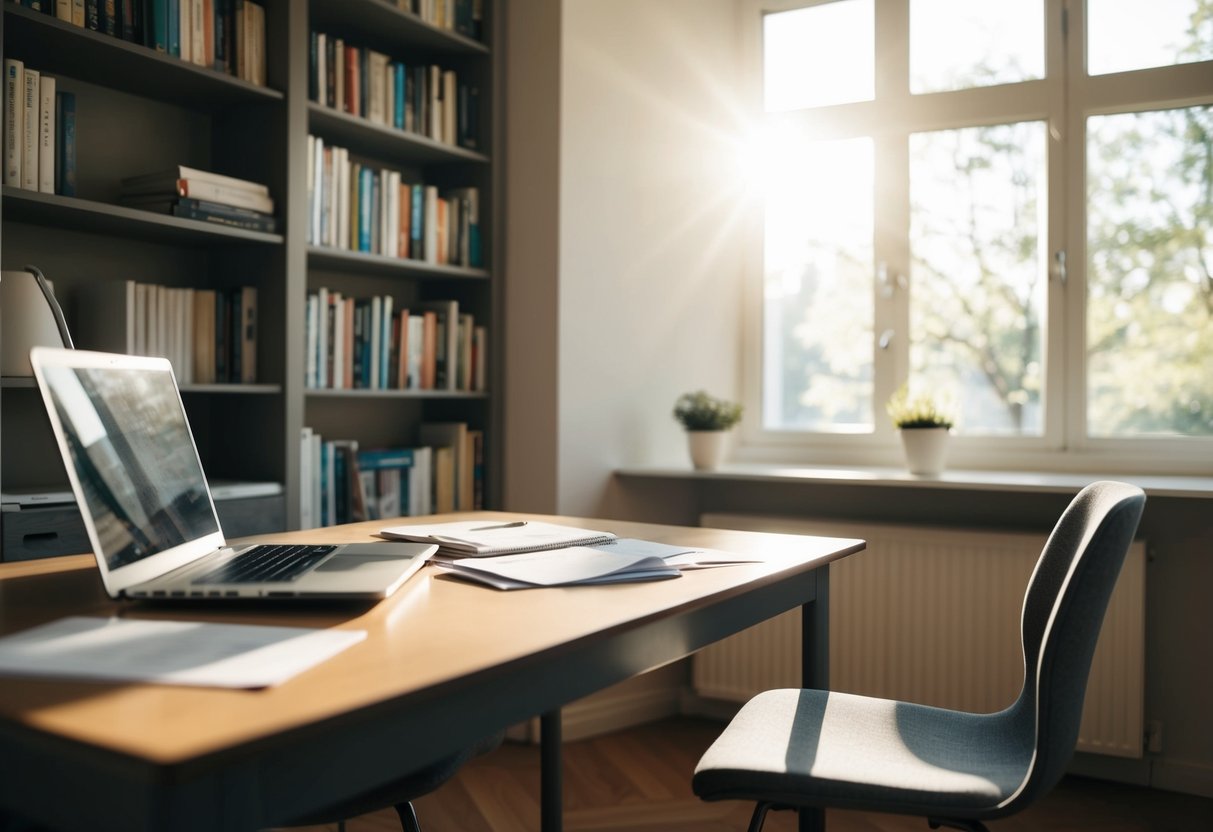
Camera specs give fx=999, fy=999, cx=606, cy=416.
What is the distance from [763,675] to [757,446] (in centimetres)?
82

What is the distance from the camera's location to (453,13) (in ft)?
9.73

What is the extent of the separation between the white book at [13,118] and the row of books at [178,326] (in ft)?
1.05

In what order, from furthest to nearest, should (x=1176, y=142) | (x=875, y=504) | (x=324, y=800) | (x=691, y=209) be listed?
(x=691, y=209)
(x=875, y=504)
(x=1176, y=142)
(x=324, y=800)

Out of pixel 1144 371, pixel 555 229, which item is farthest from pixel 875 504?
pixel 555 229

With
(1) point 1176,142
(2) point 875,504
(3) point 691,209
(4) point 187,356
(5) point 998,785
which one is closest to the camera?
(5) point 998,785

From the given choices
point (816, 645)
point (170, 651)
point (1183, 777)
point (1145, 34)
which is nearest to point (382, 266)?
point (816, 645)

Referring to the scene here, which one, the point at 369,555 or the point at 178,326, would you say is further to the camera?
the point at 178,326

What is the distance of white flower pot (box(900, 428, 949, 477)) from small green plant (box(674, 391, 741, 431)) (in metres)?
0.55

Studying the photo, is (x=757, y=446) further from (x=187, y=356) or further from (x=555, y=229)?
(x=187, y=356)

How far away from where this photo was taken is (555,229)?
297 cm

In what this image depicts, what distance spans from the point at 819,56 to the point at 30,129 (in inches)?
97.5

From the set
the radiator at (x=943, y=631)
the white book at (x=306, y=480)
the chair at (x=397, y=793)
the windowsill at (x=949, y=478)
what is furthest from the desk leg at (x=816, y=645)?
the white book at (x=306, y=480)

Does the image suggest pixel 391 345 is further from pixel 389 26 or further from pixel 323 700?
pixel 323 700

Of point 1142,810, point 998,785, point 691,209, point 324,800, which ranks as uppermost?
point 691,209
